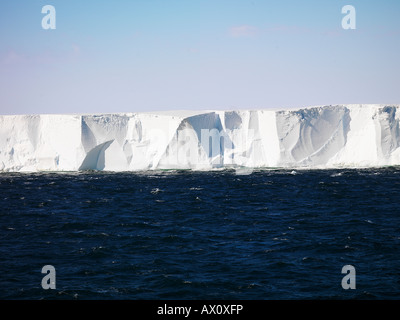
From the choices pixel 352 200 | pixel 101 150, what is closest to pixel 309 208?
pixel 352 200

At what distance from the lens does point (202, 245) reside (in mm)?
14625

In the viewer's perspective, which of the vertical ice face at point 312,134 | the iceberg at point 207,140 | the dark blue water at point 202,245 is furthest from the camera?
the vertical ice face at point 312,134

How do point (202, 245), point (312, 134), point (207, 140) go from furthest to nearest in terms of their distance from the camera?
point (207, 140) < point (312, 134) < point (202, 245)

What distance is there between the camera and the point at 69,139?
49.1 meters

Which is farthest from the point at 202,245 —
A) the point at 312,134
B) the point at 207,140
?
the point at 312,134

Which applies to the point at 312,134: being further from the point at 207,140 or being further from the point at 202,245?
the point at 202,245

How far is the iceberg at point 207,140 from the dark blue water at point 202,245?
21.2 m

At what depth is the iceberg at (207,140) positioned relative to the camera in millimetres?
47812

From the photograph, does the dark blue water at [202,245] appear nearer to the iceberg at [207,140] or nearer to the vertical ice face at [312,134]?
the iceberg at [207,140]

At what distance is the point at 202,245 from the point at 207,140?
35.7m

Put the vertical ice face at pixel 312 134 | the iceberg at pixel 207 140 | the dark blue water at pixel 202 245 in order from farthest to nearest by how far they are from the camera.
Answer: the vertical ice face at pixel 312 134 → the iceberg at pixel 207 140 → the dark blue water at pixel 202 245

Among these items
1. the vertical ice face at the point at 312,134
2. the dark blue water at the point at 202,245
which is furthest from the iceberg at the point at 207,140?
the dark blue water at the point at 202,245

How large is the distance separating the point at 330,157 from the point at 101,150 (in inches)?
956

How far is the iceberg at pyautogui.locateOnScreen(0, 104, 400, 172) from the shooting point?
4781cm
